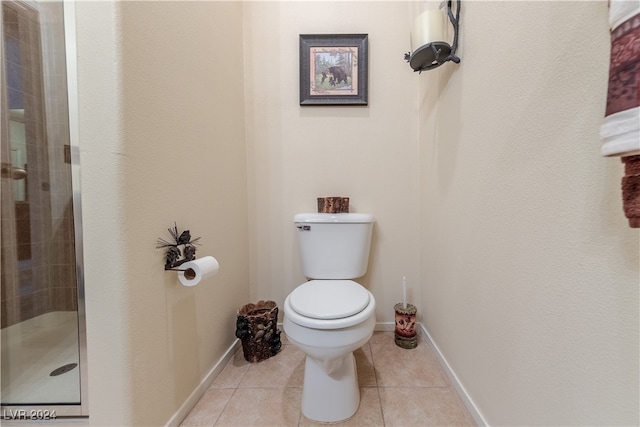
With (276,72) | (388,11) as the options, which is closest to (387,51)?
(388,11)

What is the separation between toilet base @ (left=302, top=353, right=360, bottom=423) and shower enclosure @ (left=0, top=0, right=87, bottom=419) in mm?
715

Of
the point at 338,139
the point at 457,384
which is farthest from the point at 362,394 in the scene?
the point at 338,139

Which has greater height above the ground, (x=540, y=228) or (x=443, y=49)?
(x=443, y=49)

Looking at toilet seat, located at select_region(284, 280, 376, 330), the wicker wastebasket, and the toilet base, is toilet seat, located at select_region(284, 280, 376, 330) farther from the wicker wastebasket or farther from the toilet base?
the wicker wastebasket

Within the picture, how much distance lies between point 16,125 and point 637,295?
167 centimetres

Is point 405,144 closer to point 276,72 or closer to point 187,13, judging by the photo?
point 276,72

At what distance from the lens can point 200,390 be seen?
102cm

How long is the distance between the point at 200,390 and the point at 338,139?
55.2 inches

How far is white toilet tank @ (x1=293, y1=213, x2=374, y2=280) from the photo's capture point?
1334 mm

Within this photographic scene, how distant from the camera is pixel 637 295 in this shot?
42 centimetres

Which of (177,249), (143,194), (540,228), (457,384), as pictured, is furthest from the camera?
(457,384)

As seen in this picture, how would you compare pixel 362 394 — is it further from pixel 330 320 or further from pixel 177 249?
pixel 177 249

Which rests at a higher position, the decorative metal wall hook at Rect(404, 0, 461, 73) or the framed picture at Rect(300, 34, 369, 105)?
the framed picture at Rect(300, 34, 369, 105)

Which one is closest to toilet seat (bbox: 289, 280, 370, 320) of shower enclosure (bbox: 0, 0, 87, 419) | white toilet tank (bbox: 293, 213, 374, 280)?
white toilet tank (bbox: 293, 213, 374, 280)
